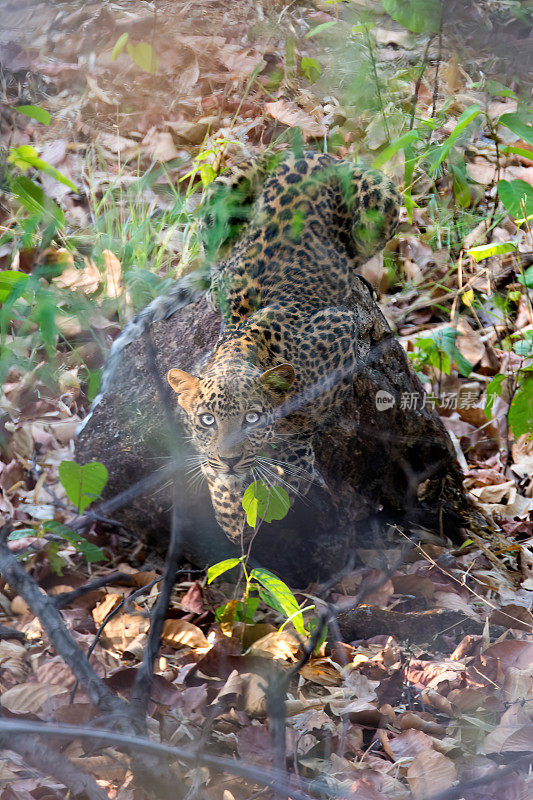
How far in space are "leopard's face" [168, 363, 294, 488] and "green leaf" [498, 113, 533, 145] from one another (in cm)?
91

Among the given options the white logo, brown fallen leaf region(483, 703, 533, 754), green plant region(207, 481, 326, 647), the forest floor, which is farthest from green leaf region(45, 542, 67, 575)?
brown fallen leaf region(483, 703, 533, 754)

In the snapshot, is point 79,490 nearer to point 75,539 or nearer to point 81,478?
point 81,478

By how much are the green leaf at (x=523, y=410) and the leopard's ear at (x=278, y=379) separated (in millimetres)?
1180

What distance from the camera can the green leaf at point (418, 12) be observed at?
1349mm

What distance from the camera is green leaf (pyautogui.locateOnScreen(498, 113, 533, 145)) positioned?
2.04 m

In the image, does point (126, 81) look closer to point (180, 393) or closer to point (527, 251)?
point (180, 393)

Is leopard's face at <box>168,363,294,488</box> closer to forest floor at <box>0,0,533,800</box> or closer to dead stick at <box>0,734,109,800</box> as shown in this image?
forest floor at <box>0,0,533,800</box>

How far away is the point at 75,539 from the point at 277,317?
1.00m

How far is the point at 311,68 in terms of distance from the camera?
231 centimetres

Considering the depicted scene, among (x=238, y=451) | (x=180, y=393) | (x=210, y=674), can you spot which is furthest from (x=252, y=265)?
(x=210, y=674)

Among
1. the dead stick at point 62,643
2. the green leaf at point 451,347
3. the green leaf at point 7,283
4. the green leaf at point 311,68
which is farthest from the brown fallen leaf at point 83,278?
the dead stick at point 62,643

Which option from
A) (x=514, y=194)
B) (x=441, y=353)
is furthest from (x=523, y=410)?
(x=514, y=194)

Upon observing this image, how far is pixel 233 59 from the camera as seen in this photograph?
354 cm

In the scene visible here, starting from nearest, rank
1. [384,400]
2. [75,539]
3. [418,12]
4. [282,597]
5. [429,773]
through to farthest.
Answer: [418,12], [429,773], [282,597], [75,539], [384,400]
